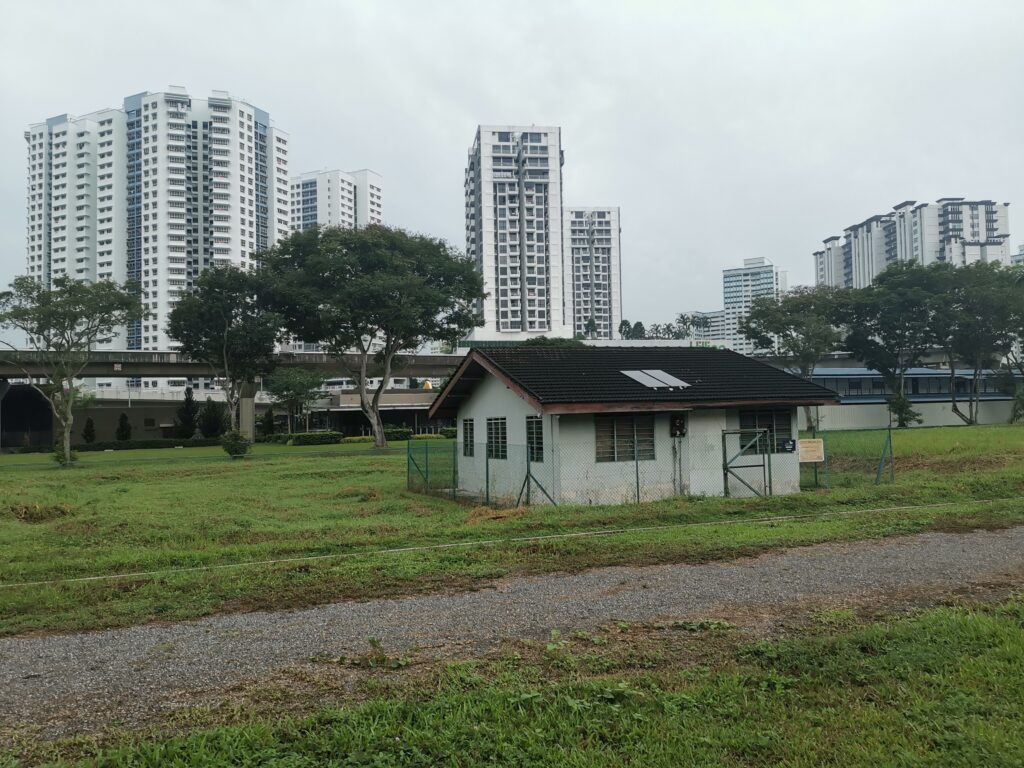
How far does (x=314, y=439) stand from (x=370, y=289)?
18973mm

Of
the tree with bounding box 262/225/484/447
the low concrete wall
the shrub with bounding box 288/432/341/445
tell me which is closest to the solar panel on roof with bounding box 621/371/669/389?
the tree with bounding box 262/225/484/447

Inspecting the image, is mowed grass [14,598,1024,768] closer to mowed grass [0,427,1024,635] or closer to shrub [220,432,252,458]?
mowed grass [0,427,1024,635]

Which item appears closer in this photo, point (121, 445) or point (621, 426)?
point (621, 426)

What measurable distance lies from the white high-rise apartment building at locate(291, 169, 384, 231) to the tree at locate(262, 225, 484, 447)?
5501 inches

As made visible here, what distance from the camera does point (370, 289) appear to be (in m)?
45.3

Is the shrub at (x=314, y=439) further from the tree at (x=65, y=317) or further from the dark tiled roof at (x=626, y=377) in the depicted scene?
the dark tiled roof at (x=626, y=377)

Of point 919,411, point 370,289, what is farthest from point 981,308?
point 370,289

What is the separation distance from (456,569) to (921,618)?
552cm

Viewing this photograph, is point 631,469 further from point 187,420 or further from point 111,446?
point 187,420

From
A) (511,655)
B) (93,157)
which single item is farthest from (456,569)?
(93,157)

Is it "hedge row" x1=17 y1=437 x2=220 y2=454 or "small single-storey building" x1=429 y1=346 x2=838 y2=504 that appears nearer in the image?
"small single-storey building" x1=429 y1=346 x2=838 y2=504

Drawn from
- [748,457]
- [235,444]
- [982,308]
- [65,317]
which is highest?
[982,308]

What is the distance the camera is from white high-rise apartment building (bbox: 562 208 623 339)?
17450 cm

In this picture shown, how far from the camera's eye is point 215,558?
1134 centimetres
